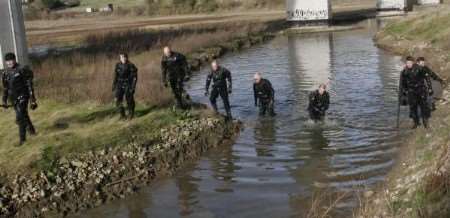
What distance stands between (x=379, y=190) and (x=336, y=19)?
52.9m

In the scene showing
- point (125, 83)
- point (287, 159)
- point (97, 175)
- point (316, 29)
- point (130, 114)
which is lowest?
point (287, 159)

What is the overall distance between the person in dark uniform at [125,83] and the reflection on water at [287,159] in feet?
9.63

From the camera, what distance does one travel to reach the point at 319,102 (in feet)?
62.9

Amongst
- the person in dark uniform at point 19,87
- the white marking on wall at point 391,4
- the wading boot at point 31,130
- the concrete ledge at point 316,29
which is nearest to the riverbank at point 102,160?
the wading boot at point 31,130

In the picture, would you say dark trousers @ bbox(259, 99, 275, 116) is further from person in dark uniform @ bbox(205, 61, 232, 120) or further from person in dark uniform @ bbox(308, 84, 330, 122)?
person in dark uniform @ bbox(308, 84, 330, 122)

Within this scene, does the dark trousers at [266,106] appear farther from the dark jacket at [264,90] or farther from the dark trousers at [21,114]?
the dark trousers at [21,114]

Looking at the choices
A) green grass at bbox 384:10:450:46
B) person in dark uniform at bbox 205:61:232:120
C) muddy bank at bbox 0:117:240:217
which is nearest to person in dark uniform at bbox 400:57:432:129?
muddy bank at bbox 0:117:240:217

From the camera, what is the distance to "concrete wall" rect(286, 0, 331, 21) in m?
58.5

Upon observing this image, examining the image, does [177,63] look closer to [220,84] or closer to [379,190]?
[220,84]

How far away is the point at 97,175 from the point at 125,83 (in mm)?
4513

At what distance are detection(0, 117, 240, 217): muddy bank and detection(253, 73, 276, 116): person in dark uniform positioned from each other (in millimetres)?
3430

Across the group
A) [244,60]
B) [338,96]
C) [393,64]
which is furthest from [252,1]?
[338,96]

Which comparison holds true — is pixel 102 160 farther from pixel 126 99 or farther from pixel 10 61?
pixel 126 99

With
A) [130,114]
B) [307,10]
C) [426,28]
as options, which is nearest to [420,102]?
[130,114]
